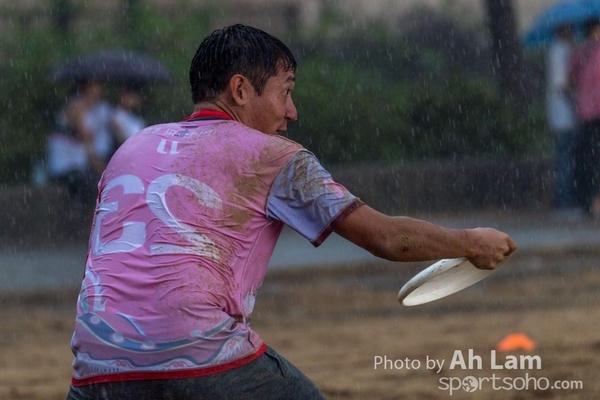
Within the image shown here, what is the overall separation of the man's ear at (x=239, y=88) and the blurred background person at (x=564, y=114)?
9809 mm

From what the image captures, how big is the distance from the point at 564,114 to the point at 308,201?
33.5 ft

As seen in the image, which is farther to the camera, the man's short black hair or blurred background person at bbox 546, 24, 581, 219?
blurred background person at bbox 546, 24, 581, 219

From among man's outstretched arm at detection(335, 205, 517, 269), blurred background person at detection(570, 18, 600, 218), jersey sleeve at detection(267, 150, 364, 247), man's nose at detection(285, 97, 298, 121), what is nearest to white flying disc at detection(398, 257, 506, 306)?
man's outstretched arm at detection(335, 205, 517, 269)

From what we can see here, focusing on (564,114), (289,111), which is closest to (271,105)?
(289,111)

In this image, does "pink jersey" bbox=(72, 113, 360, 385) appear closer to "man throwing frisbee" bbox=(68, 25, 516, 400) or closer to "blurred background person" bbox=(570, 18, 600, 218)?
"man throwing frisbee" bbox=(68, 25, 516, 400)

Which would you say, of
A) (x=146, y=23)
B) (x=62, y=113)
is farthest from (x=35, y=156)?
(x=146, y=23)

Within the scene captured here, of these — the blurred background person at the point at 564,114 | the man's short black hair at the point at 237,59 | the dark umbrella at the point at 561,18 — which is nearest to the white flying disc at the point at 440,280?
the man's short black hair at the point at 237,59

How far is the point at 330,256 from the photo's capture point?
35.6 feet

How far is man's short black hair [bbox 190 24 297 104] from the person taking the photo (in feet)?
10.3

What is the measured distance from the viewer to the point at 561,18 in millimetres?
13547

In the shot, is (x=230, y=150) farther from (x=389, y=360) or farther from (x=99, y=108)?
(x=99, y=108)

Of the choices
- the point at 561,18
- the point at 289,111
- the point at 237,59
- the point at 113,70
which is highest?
the point at 237,59

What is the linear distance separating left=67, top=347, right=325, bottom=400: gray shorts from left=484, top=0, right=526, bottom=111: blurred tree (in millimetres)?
13350

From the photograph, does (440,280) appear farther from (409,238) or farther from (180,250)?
(180,250)
